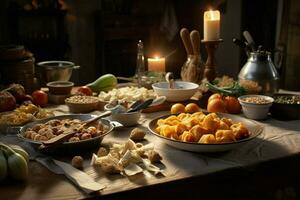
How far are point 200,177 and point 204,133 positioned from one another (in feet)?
0.60

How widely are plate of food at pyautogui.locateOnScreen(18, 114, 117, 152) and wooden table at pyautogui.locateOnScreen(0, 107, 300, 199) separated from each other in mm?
64

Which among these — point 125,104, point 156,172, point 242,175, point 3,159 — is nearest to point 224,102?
point 125,104

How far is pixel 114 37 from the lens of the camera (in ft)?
16.1

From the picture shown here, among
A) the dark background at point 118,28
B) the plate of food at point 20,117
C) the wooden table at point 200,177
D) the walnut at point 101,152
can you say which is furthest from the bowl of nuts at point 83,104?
the dark background at point 118,28

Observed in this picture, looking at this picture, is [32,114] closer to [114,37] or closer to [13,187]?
[13,187]

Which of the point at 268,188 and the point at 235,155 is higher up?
the point at 235,155

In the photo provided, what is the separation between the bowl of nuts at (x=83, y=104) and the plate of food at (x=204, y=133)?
19.4 inches

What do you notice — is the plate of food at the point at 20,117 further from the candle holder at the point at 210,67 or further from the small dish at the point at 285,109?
the small dish at the point at 285,109

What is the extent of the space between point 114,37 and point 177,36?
837 mm

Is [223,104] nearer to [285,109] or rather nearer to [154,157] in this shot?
[285,109]

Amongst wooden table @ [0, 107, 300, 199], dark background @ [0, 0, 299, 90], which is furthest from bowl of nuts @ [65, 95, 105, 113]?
dark background @ [0, 0, 299, 90]

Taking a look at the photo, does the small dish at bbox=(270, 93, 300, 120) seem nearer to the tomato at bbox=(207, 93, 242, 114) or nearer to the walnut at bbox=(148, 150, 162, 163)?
the tomato at bbox=(207, 93, 242, 114)

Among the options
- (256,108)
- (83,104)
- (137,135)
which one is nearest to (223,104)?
(256,108)

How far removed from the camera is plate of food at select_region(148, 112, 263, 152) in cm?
133
